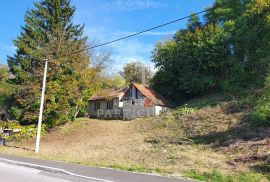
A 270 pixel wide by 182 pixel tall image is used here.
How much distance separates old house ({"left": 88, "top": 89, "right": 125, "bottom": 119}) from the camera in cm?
4281

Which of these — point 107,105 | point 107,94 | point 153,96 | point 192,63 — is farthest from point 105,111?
point 192,63

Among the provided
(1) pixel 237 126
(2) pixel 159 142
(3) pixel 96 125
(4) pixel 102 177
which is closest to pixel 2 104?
Result: (3) pixel 96 125

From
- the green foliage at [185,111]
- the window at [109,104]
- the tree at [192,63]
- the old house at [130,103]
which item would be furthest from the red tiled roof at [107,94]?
the green foliage at [185,111]

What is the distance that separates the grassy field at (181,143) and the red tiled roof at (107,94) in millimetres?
6516

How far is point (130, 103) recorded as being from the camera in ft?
131

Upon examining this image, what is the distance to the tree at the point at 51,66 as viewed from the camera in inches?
1382

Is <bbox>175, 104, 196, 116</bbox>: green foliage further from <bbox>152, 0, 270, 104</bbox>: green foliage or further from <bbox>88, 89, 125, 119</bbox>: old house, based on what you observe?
<bbox>88, 89, 125, 119</bbox>: old house

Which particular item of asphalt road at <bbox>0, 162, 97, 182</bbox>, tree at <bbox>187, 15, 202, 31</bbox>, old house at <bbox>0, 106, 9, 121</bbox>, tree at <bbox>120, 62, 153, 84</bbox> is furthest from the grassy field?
tree at <bbox>120, 62, 153, 84</bbox>

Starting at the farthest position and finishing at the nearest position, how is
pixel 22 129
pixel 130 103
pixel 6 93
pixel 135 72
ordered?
pixel 135 72
pixel 6 93
pixel 130 103
pixel 22 129

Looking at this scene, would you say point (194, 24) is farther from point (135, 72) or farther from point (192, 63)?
point (135, 72)

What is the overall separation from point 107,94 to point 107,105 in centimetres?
168

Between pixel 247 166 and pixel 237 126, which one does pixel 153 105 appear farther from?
pixel 247 166

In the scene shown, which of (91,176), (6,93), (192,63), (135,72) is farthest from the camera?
(135,72)

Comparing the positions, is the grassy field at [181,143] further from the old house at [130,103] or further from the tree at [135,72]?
the tree at [135,72]
